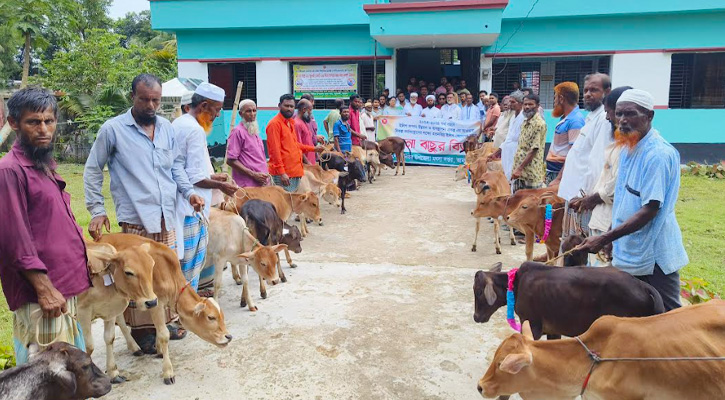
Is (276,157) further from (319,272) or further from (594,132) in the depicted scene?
(594,132)

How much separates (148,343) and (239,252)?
1246 millimetres

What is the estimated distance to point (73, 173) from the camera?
48.1ft

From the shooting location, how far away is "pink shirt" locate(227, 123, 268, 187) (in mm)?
6402

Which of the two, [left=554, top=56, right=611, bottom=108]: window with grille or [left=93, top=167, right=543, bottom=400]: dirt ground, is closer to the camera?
[left=93, top=167, right=543, bottom=400]: dirt ground

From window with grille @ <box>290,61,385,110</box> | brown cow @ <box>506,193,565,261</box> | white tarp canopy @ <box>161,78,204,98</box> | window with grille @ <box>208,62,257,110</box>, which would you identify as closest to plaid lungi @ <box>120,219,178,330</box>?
brown cow @ <box>506,193,565,261</box>

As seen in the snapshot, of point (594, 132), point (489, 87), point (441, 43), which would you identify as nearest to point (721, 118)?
point (489, 87)

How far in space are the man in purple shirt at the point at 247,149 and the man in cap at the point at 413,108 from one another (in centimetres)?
908

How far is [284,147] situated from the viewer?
7.36m

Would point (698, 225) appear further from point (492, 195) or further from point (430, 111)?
point (430, 111)

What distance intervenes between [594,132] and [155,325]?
392 cm

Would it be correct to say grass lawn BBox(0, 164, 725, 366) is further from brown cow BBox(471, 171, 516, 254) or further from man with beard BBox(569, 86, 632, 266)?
man with beard BBox(569, 86, 632, 266)

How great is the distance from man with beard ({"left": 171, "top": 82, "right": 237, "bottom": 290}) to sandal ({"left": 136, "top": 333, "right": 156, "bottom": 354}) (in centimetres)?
52

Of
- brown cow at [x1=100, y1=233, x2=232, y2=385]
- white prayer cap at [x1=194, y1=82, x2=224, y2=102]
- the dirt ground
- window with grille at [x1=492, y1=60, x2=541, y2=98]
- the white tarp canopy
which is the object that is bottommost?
the dirt ground

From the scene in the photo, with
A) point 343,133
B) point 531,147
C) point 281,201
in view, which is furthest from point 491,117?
point 281,201
